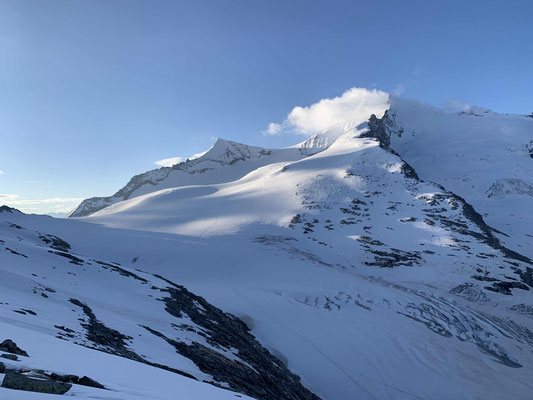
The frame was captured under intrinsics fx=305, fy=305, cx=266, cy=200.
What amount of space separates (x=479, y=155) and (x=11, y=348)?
432 ft

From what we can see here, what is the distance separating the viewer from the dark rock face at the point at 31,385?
4109 mm

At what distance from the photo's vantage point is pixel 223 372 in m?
10.9

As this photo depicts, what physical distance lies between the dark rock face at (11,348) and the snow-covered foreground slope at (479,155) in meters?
69.5

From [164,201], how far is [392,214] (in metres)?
57.4

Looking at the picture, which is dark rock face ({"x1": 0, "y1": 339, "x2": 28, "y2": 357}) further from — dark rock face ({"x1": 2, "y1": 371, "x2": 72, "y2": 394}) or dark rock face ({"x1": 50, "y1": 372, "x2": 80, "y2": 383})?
dark rock face ({"x1": 2, "y1": 371, "x2": 72, "y2": 394})

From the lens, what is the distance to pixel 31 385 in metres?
4.20

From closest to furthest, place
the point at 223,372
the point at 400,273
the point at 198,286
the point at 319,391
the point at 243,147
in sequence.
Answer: the point at 223,372
the point at 319,391
the point at 198,286
the point at 400,273
the point at 243,147

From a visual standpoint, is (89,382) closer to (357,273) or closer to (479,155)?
(357,273)

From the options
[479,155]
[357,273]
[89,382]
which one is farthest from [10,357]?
[479,155]

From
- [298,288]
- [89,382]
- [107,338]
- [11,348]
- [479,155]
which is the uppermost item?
[479,155]

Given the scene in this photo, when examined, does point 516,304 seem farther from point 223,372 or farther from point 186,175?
point 186,175

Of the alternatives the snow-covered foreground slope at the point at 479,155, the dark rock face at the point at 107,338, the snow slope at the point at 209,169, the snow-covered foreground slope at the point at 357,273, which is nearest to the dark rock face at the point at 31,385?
the dark rock face at the point at 107,338

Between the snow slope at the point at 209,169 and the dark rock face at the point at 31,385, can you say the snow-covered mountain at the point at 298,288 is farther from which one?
the snow slope at the point at 209,169

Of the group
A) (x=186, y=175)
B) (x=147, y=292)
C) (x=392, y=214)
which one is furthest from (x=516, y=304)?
(x=186, y=175)
